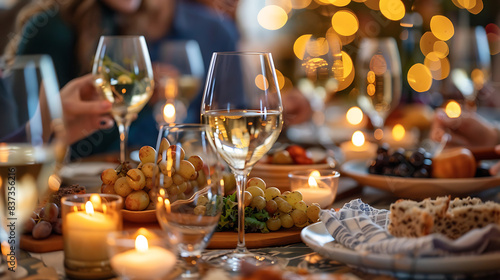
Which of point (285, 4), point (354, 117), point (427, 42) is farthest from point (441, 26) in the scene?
point (354, 117)

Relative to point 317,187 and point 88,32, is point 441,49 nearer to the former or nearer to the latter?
point 88,32

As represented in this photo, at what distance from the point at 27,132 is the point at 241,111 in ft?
0.85

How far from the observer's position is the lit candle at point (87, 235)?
61cm

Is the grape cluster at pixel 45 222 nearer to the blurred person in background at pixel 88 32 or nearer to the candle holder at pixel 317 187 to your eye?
the candle holder at pixel 317 187

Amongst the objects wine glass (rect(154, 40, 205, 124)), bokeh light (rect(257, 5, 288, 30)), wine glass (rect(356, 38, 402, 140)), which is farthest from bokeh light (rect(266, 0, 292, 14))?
wine glass (rect(356, 38, 402, 140))

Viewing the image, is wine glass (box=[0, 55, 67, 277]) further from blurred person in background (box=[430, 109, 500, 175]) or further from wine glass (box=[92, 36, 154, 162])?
blurred person in background (box=[430, 109, 500, 175])

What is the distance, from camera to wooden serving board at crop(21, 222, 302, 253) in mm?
725

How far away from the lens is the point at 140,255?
52 centimetres

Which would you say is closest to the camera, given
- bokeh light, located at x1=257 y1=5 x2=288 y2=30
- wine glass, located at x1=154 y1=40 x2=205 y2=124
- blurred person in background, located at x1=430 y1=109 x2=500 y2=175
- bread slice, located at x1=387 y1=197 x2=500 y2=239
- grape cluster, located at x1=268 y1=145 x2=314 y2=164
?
bread slice, located at x1=387 y1=197 x2=500 y2=239

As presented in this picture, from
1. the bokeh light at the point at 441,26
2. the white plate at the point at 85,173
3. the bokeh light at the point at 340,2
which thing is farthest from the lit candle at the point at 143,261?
the bokeh light at the point at 441,26

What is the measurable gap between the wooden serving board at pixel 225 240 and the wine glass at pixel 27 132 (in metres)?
0.14

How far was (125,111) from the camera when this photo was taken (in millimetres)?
1198

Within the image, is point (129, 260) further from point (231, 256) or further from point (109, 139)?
point (109, 139)

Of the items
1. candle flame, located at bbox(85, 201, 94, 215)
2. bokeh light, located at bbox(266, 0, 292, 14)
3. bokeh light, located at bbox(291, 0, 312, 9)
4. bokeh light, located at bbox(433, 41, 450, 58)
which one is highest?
bokeh light, located at bbox(266, 0, 292, 14)
